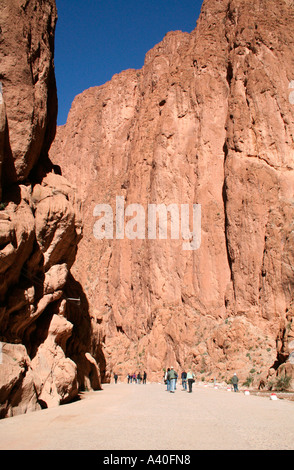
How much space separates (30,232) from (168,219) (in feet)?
107

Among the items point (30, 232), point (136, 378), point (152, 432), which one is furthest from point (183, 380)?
point (136, 378)

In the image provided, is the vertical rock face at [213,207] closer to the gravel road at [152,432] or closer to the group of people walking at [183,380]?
the group of people walking at [183,380]

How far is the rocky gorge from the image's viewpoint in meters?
14.5

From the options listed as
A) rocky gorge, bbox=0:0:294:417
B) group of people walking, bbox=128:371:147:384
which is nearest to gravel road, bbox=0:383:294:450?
rocky gorge, bbox=0:0:294:417

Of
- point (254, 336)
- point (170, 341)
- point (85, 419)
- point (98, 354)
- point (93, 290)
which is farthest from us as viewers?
point (93, 290)

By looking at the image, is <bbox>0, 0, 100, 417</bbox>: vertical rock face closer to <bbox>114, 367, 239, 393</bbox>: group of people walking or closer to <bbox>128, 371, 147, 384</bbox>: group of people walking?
<bbox>114, 367, 239, 393</bbox>: group of people walking

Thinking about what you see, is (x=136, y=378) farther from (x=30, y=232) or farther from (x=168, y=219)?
(x=30, y=232)

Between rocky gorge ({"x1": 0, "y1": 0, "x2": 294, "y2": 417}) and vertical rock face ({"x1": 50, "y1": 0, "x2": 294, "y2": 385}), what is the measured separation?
0.15m

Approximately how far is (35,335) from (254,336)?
850 inches

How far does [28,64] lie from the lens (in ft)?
51.5

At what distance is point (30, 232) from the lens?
44.2ft

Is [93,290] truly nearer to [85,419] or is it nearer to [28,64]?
[28,64]
